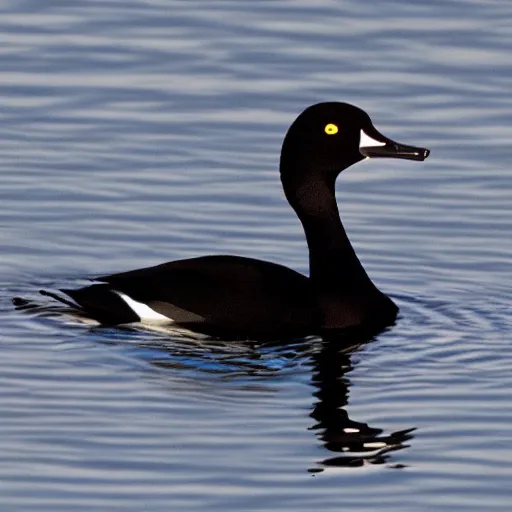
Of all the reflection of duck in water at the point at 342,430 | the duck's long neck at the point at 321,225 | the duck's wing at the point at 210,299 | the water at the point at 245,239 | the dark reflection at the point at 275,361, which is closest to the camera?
the water at the point at 245,239

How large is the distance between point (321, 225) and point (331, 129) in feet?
1.73

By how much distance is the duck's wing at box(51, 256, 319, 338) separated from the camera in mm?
10625

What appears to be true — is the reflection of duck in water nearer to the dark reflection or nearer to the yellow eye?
the dark reflection

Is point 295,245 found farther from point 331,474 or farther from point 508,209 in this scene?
point 331,474

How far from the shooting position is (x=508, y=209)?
42.7 feet

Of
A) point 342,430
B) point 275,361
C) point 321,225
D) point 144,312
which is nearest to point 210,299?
point 144,312

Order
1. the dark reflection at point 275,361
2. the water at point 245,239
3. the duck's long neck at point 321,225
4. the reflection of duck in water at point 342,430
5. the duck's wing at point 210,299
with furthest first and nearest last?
the duck's long neck at point 321,225, the duck's wing at point 210,299, the dark reflection at point 275,361, the reflection of duck in water at point 342,430, the water at point 245,239

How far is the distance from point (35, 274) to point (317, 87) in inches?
160

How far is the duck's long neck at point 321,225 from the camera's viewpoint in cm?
1142

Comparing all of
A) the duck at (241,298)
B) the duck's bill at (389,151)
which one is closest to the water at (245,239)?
the duck at (241,298)

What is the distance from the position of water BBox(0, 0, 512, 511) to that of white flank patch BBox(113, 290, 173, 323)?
174 millimetres

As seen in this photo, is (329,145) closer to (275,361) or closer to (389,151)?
(389,151)

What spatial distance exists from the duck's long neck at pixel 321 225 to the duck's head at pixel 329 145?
0.17 ft

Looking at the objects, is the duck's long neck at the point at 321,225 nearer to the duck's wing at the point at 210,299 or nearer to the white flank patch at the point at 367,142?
the white flank patch at the point at 367,142
